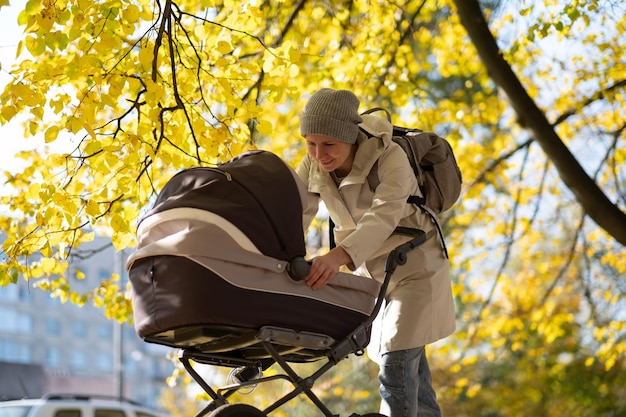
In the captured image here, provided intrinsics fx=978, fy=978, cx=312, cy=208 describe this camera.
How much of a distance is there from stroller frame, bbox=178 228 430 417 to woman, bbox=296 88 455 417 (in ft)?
0.47

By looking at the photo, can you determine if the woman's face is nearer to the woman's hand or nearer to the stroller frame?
the stroller frame

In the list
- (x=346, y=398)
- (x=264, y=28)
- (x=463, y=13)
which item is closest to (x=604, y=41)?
(x=463, y=13)

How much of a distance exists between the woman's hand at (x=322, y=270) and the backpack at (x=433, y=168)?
0.74 metres

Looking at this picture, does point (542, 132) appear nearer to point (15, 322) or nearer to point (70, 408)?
point (70, 408)

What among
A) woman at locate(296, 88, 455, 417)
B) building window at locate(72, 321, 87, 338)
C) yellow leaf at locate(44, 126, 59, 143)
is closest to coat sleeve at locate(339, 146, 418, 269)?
woman at locate(296, 88, 455, 417)

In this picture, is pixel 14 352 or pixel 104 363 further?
pixel 104 363

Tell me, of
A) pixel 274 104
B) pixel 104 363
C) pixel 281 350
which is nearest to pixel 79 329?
pixel 104 363

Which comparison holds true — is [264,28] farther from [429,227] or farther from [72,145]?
[429,227]

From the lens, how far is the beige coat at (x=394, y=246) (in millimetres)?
3795

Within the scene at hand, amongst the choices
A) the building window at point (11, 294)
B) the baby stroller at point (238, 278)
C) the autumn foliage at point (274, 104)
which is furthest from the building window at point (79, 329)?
the baby stroller at point (238, 278)

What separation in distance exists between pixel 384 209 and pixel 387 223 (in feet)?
0.18

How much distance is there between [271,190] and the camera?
331cm

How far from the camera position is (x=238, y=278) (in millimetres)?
3125

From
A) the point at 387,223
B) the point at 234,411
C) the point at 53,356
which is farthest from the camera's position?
the point at 53,356
